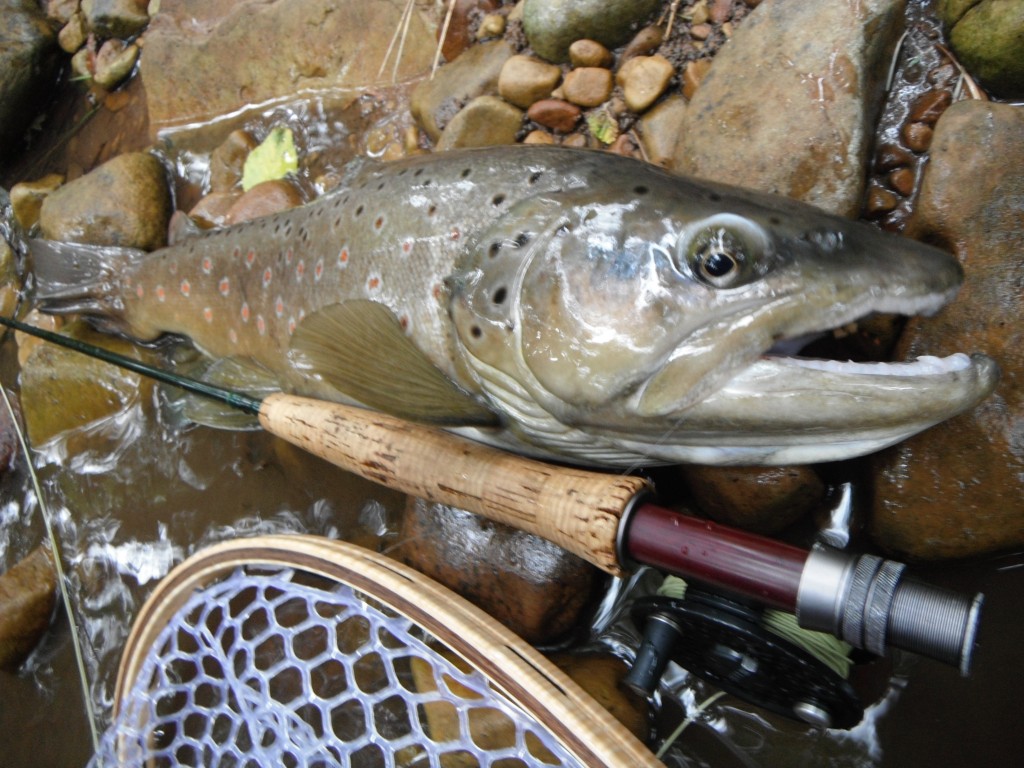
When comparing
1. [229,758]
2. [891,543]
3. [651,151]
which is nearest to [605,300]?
[891,543]

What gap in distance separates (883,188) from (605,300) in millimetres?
1157

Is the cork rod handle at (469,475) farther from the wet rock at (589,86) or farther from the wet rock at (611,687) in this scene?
the wet rock at (589,86)

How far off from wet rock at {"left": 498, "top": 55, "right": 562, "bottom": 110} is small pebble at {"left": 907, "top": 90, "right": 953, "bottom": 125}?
4.51 ft

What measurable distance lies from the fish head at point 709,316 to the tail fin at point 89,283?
8.23 feet

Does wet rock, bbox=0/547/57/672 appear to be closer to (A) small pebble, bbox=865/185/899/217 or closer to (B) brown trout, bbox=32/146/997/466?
(B) brown trout, bbox=32/146/997/466

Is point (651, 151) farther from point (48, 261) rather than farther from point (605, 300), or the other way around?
point (48, 261)

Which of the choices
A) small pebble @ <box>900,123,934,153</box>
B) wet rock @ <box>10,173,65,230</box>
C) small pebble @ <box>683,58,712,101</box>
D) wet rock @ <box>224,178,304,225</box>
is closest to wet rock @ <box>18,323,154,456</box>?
wet rock @ <box>224,178,304,225</box>

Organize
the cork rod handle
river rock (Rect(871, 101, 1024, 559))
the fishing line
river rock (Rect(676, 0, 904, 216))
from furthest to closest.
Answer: the fishing line → river rock (Rect(676, 0, 904, 216)) → river rock (Rect(871, 101, 1024, 559)) → the cork rod handle

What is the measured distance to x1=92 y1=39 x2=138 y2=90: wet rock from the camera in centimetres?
445

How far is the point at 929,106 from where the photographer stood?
2.04 m

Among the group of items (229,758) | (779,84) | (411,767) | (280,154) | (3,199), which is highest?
(779,84)

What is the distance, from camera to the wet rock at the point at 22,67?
15.2 ft

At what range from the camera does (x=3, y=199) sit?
14.3 ft

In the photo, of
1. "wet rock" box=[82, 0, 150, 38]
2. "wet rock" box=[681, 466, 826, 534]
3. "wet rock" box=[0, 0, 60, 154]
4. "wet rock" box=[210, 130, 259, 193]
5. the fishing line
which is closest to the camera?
"wet rock" box=[681, 466, 826, 534]
